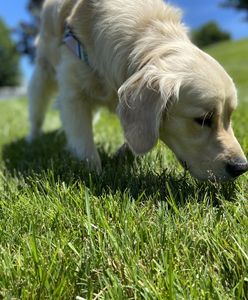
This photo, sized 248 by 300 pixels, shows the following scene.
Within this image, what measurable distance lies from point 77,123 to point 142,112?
101 centimetres

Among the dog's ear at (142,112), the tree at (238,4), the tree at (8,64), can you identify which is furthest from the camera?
the tree at (8,64)

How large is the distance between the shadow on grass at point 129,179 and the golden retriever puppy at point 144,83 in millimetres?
101

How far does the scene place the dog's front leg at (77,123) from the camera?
10.9ft

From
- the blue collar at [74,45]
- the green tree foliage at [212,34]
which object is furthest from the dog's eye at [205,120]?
the green tree foliage at [212,34]

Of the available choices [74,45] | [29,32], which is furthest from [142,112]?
[29,32]

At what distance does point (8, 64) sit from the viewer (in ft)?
177

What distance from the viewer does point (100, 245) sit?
1774 mm

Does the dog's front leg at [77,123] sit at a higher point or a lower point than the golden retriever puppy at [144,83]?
lower

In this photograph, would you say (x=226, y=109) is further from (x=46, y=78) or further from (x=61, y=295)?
(x=46, y=78)

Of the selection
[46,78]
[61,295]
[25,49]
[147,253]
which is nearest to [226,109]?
[147,253]

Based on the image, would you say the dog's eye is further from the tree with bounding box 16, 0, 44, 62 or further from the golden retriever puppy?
the tree with bounding box 16, 0, 44, 62

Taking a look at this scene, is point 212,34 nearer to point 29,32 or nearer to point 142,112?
point 29,32

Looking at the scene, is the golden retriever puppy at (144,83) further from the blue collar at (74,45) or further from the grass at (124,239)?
the grass at (124,239)

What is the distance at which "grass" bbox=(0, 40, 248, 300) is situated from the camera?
1.55 meters
